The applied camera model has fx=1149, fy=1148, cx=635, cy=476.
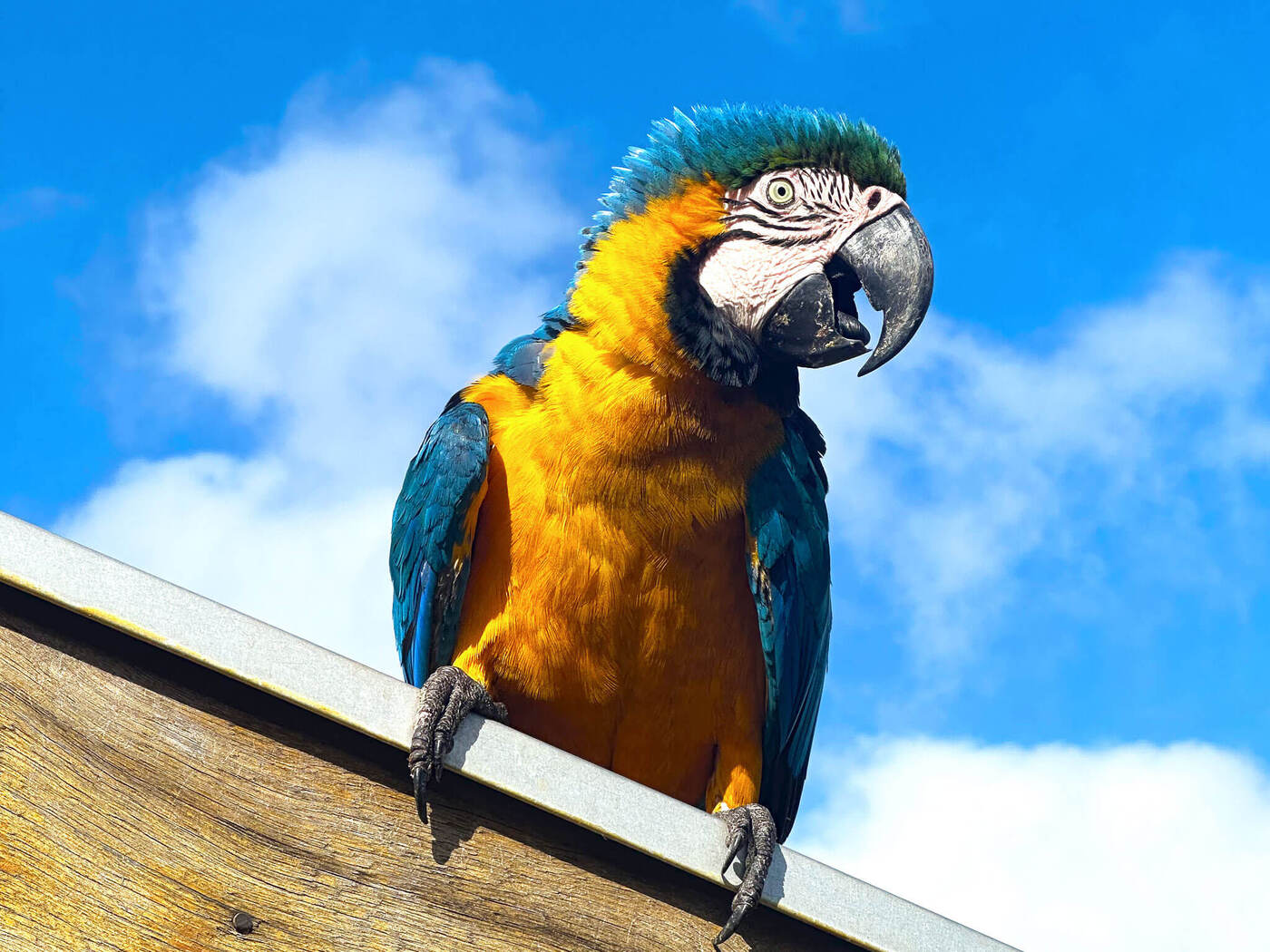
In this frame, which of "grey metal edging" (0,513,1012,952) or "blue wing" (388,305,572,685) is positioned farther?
"blue wing" (388,305,572,685)

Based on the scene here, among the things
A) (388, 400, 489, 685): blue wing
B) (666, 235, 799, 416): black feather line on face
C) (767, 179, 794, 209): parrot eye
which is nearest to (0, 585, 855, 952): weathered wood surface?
(388, 400, 489, 685): blue wing

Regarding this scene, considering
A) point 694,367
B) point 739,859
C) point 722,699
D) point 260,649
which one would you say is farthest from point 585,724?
point 260,649

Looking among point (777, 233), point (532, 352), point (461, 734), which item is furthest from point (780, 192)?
point (461, 734)

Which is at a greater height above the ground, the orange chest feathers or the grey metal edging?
the orange chest feathers

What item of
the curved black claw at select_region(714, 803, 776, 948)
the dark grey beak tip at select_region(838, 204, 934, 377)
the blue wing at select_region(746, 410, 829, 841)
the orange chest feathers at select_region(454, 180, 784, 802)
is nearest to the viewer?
the curved black claw at select_region(714, 803, 776, 948)

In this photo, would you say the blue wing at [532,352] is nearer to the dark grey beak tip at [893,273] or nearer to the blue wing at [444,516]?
the blue wing at [444,516]

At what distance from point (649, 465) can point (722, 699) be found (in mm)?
703

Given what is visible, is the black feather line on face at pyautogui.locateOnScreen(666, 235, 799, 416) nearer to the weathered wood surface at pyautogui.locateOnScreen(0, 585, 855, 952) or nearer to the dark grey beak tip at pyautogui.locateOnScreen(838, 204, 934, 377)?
the dark grey beak tip at pyautogui.locateOnScreen(838, 204, 934, 377)

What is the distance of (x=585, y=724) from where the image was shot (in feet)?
10.4

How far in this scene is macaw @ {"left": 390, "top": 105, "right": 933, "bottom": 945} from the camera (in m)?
3.09

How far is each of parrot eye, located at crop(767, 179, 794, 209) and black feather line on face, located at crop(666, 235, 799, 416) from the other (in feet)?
0.74

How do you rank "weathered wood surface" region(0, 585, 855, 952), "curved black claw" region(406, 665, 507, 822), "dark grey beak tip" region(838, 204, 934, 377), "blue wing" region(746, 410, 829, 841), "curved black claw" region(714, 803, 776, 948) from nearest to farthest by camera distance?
"weathered wood surface" region(0, 585, 855, 952) < "curved black claw" region(406, 665, 507, 822) < "curved black claw" region(714, 803, 776, 948) < "blue wing" region(746, 410, 829, 841) < "dark grey beak tip" region(838, 204, 934, 377)

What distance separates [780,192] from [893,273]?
1.36ft

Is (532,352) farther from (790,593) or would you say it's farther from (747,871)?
(747,871)
